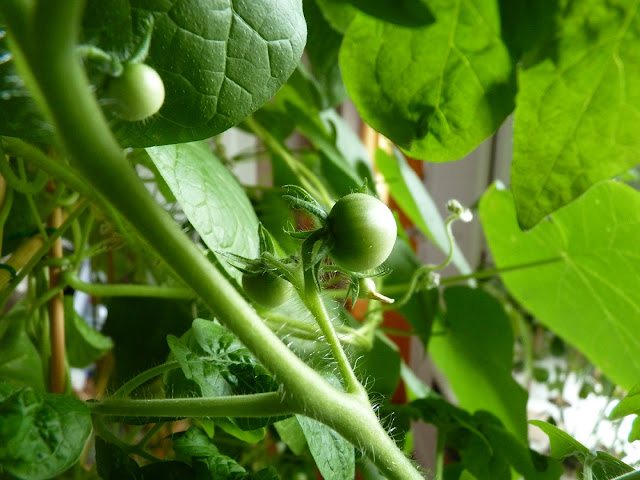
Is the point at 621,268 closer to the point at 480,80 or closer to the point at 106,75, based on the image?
the point at 480,80

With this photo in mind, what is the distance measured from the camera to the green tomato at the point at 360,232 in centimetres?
25

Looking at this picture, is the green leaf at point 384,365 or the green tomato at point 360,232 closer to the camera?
the green tomato at point 360,232

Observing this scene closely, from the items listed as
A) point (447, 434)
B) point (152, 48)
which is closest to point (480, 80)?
point (152, 48)

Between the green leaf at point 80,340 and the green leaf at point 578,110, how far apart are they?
0.44 m

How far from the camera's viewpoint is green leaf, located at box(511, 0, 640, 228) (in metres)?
0.28

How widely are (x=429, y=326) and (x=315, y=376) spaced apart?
1.47ft

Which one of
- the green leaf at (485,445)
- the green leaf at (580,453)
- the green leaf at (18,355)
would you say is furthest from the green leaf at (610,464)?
the green leaf at (18,355)

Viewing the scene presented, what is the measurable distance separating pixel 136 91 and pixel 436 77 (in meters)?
0.18

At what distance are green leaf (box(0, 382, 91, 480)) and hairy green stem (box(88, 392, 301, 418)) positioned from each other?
0.07 feet

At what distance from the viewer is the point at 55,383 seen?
47 cm

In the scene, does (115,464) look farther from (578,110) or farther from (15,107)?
(578,110)

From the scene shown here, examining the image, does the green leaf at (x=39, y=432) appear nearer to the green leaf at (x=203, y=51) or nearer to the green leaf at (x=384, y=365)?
the green leaf at (x=203, y=51)

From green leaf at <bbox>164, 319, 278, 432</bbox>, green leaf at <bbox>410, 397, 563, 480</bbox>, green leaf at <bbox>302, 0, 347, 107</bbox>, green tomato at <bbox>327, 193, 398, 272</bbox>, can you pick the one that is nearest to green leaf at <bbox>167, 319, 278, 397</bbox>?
green leaf at <bbox>164, 319, 278, 432</bbox>

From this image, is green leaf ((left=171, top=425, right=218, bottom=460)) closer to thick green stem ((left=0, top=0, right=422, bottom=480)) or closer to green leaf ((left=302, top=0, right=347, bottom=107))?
thick green stem ((left=0, top=0, right=422, bottom=480))
